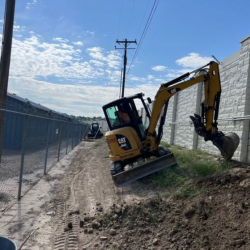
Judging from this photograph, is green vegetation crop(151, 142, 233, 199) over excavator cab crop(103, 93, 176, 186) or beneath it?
beneath

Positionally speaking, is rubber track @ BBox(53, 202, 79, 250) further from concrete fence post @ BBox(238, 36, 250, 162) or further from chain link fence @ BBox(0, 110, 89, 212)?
concrete fence post @ BBox(238, 36, 250, 162)

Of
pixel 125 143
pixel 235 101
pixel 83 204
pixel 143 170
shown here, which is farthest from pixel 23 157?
pixel 235 101

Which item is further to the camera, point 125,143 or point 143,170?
point 125,143

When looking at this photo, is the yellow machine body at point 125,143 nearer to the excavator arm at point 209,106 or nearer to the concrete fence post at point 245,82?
the excavator arm at point 209,106

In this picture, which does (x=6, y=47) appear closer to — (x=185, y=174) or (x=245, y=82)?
(x=185, y=174)

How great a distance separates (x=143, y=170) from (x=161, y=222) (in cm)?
326

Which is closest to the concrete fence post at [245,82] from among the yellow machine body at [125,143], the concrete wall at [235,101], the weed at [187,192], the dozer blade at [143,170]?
the concrete wall at [235,101]

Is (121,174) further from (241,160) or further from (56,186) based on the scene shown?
(241,160)

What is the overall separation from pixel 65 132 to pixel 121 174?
8.34 m

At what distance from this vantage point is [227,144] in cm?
779

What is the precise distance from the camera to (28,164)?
26.0 feet

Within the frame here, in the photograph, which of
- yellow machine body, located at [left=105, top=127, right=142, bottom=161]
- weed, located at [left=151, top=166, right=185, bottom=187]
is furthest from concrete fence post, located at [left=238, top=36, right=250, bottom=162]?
yellow machine body, located at [left=105, top=127, right=142, bottom=161]

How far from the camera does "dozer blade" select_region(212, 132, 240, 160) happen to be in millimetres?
7727

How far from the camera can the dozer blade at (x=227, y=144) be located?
7727mm
